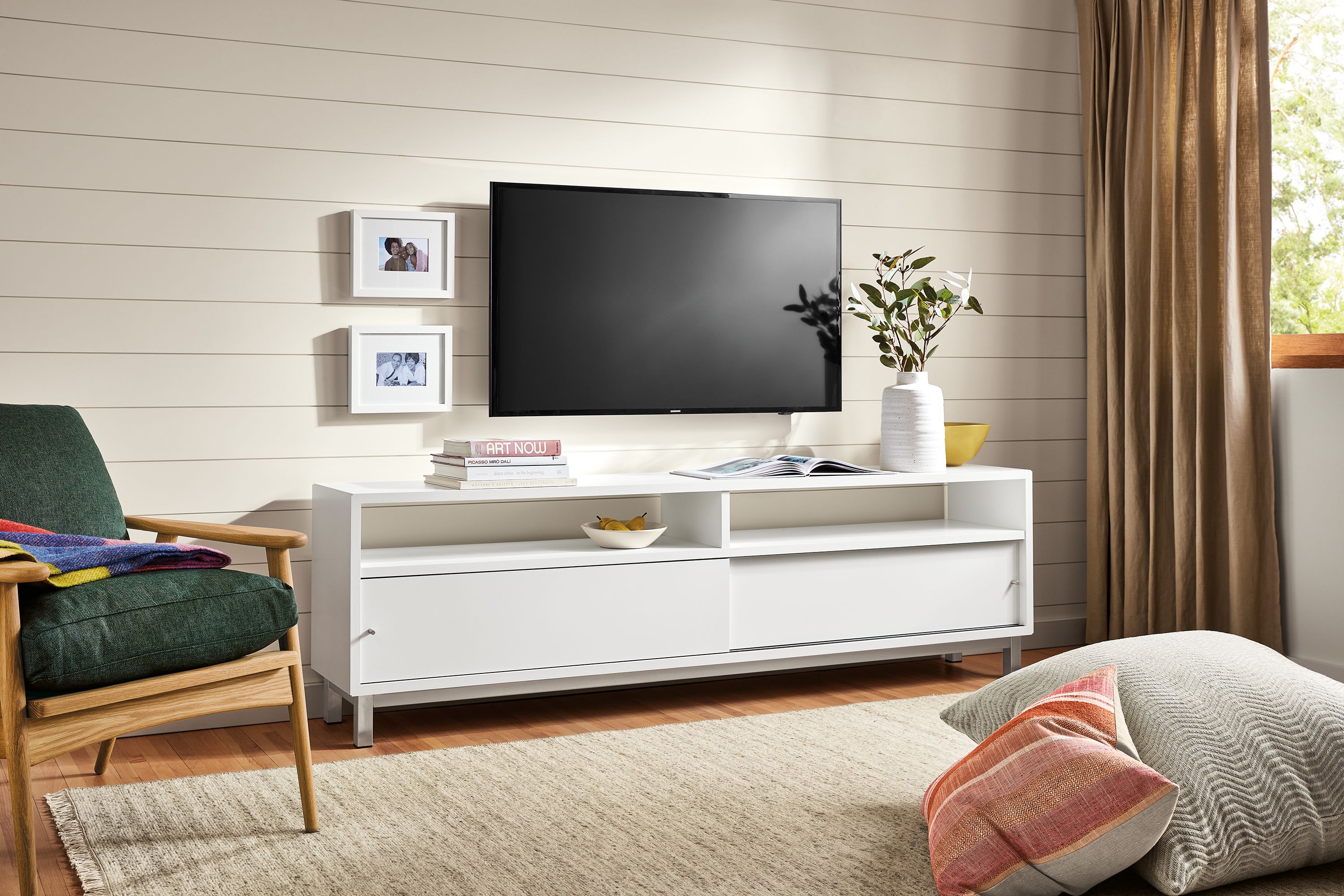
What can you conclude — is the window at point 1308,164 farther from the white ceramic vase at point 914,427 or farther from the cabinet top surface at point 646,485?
the white ceramic vase at point 914,427

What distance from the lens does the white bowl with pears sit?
10.1 ft

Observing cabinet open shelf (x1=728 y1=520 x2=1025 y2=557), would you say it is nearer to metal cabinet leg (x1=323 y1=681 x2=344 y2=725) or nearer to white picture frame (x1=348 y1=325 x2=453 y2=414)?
white picture frame (x1=348 y1=325 x2=453 y2=414)

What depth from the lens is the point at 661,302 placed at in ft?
11.2

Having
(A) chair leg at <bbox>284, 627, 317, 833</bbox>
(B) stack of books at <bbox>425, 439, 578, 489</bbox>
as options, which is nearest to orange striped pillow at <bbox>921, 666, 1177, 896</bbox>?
(A) chair leg at <bbox>284, 627, 317, 833</bbox>

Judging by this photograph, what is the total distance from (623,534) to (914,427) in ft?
2.98

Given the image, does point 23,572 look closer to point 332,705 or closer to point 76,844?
point 76,844

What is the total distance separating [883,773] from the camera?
255cm

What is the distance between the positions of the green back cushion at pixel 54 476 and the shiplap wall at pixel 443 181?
1.00ft

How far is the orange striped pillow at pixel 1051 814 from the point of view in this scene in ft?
5.74

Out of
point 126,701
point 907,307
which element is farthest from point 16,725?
point 907,307

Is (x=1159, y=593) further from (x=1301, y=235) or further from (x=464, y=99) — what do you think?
(x=464, y=99)

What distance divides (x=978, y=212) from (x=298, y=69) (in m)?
2.07

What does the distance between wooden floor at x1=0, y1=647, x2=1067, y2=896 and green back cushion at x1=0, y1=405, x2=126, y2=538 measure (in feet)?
1.73

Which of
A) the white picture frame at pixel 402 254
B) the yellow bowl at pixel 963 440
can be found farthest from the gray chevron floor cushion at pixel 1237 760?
the white picture frame at pixel 402 254
